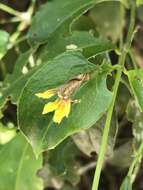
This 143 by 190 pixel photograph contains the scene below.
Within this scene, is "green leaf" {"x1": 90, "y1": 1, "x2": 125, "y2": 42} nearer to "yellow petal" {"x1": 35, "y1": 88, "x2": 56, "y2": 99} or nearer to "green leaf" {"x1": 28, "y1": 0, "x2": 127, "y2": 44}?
"green leaf" {"x1": 28, "y1": 0, "x2": 127, "y2": 44}

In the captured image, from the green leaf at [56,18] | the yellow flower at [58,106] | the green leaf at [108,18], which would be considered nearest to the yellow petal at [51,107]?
the yellow flower at [58,106]

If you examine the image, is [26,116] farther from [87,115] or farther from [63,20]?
[63,20]

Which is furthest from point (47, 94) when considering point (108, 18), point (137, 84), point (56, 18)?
point (108, 18)

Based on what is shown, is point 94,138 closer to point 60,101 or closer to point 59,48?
point 59,48

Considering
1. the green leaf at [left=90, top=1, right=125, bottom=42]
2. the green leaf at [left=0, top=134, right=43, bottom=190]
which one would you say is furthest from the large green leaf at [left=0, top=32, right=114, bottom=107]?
the green leaf at [left=90, top=1, right=125, bottom=42]

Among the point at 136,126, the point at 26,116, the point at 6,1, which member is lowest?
the point at 136,126

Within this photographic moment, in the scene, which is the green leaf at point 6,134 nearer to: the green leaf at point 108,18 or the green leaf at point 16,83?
the green leaf at point 16,83

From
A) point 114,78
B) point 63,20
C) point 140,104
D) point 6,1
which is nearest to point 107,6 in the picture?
point 6,1
